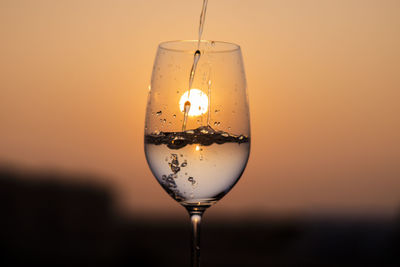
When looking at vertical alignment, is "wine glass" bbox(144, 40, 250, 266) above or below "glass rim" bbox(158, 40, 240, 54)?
below

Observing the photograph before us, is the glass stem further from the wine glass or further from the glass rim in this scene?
the glass rim

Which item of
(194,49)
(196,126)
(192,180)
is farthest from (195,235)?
(194,49)

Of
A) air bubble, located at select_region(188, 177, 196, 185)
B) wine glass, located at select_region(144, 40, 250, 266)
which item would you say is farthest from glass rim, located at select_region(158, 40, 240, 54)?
air bubble, located at select_region(188, 177, 196, 185)

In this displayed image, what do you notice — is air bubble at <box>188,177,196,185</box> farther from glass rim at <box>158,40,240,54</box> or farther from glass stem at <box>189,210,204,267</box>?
glass rim at <box>158,40,240,54</box>

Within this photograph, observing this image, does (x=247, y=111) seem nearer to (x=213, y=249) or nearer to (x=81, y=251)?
(x=213, y=249)

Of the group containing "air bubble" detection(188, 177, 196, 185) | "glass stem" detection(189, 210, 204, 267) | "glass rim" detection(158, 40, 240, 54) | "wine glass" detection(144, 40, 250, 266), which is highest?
"glass rim" detection(158, 40, 240, 54)

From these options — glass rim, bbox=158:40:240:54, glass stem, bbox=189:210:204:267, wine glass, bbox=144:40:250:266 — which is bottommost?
glass stem, bbox=189:210:204:267

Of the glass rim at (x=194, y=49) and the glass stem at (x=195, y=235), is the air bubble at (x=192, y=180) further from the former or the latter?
the glass rim at (x=194, y=49)

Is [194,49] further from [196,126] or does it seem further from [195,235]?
[195,235]
